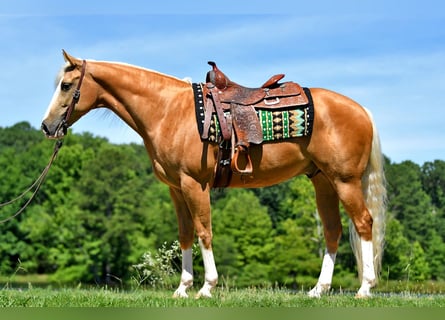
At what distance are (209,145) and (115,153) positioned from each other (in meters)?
36.1

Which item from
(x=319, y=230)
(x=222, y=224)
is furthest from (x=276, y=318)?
(x=222, y=224)

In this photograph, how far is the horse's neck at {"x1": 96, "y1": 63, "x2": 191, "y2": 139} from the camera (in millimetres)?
7000

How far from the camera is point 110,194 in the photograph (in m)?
41.6

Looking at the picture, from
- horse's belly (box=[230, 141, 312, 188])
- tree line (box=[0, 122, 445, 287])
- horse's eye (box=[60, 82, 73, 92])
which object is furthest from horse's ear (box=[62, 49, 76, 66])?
tree line (box=[0, 122, 445, 287])

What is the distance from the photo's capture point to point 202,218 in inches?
260

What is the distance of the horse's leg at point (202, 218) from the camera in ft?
21.6

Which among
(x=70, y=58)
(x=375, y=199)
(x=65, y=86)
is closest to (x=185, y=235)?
(x=65, y=86)

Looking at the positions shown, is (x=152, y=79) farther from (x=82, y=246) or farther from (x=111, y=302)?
(x=82, y=246)

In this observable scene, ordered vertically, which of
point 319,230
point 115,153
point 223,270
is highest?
point 115,153

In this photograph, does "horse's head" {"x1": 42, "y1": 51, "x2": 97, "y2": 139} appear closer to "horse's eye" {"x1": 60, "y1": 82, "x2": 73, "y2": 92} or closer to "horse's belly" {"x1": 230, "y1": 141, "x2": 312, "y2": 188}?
"horse's eye" {"x1": 60, "y1": 82, "x2": 73, "y2": 92}

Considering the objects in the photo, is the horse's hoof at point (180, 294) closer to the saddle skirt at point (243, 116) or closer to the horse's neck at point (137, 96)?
the saddle skirt at point (243, 116)

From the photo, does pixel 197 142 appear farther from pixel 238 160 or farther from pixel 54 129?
pixel 54 129

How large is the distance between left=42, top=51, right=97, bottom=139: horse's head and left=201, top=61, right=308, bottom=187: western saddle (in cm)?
144

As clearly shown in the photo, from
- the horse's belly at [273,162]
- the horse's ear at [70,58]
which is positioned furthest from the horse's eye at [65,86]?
the horse's belly at [273,162]
